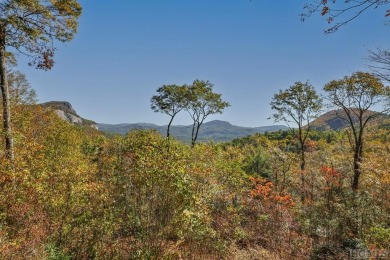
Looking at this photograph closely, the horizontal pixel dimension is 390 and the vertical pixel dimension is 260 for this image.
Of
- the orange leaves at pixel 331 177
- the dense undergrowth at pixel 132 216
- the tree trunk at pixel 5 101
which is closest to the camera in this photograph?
the dense undergrowth at pixel 132 216

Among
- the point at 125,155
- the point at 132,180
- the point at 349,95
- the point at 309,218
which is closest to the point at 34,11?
the point at 125,155

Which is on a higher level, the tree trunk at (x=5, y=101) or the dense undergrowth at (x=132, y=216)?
the tree trunk at (x=5, y=101)

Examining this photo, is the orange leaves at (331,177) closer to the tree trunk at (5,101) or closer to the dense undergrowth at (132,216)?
the dense undergrowth at (132,216)

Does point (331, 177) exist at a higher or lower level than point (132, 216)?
lower

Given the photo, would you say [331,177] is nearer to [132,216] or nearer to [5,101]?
[132,216]

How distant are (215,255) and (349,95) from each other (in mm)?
17745

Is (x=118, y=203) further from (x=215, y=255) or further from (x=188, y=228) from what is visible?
(x=215, y=255)

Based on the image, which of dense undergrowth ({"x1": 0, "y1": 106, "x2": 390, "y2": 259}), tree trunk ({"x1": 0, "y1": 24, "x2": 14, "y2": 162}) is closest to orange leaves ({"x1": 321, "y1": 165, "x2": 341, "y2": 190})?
dense undergrowth ({"x1": 0, "y1": 106, "x2": 390, "y2": 259})

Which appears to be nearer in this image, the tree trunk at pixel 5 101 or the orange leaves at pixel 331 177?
the tree trunk at pixel 5 101

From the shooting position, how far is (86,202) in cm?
959

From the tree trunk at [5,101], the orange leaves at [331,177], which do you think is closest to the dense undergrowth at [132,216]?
the tree trunk at [5,101]

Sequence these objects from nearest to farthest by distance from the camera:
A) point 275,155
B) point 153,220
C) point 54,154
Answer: point 153,220 < point 54,154 < point 275,155

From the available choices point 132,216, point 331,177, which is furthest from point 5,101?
point 331,177

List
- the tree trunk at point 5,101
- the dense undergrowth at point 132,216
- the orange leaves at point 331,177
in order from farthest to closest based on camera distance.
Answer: the orange leaves at point 331,177 → the tree trunk at point 5,101 → the dense undergrowth at point 132,216
